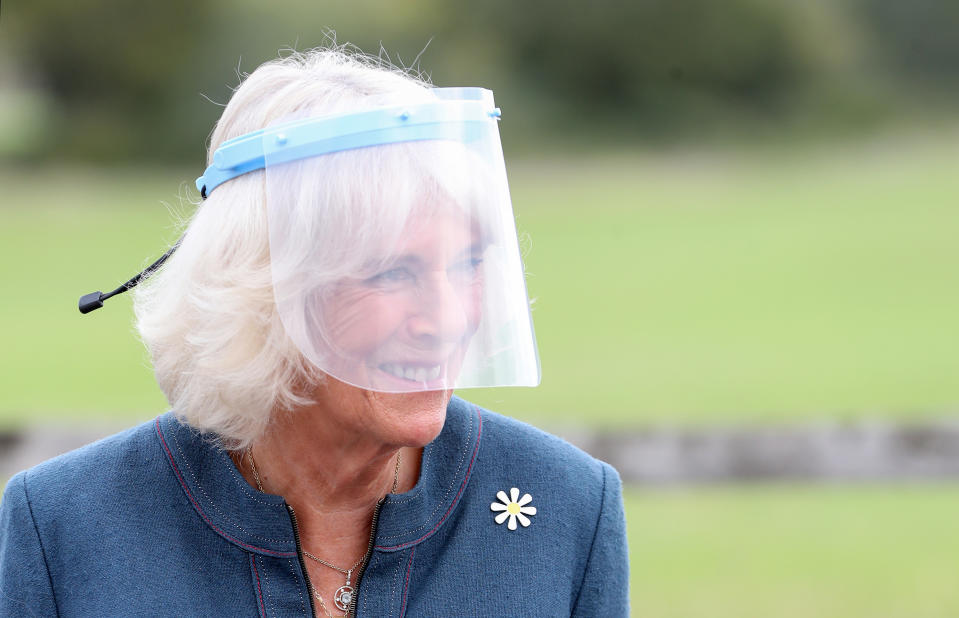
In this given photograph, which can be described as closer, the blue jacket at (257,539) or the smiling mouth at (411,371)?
the smiling mouth at (411,371)

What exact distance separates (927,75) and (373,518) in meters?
40.7

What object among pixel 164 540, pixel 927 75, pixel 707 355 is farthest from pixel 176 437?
pixel 927 75

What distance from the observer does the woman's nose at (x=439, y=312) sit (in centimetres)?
157

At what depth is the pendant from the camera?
1.78 m

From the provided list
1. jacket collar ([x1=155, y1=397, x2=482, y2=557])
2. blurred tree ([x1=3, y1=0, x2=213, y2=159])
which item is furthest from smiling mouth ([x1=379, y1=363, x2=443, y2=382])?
blurred tree ([x1=3, y1=0, x2=213, y2=159])

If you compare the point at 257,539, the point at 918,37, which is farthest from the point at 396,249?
the point at 918,37

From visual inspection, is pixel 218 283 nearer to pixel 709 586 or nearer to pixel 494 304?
pixel 494 304

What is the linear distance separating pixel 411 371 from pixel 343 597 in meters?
0.42

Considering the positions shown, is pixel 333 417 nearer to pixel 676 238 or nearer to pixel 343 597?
pixel 343 597

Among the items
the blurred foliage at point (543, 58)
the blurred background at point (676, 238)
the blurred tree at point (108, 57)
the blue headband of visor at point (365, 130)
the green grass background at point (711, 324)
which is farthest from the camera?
the blurred foliage at point (543, 58)

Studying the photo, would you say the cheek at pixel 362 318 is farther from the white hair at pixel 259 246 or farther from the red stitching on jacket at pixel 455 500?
the red stitching on jacket at pixel 455 500

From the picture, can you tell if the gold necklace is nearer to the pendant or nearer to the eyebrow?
the pendant

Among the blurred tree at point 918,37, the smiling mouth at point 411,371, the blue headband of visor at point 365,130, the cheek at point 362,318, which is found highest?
the blurred tree at point 918,37

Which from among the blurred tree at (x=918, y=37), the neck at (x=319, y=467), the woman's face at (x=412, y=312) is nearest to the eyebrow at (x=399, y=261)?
the woman's face at (x=412, y=312)
